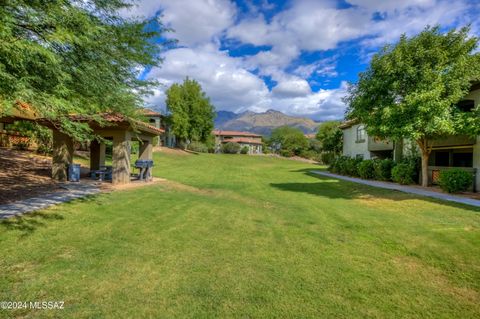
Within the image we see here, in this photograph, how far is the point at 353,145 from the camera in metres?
28.6

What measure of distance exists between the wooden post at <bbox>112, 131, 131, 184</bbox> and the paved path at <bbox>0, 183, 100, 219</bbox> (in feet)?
5.53

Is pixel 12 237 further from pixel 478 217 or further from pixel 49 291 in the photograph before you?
pixel 478 217

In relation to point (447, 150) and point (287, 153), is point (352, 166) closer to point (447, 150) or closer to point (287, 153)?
point (447, 150)

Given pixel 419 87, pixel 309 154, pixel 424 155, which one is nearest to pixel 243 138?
pixel 309 154

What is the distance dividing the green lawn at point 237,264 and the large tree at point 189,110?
4061cm

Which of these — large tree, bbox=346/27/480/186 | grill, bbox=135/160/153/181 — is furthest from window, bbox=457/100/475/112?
grill, bbox=135/160/153/181

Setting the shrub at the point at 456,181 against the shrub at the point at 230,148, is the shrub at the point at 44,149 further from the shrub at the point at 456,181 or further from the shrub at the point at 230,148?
the shrub at the point at 230,148

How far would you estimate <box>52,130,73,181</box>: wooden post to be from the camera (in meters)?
12.4

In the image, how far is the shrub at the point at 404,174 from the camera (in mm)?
16312

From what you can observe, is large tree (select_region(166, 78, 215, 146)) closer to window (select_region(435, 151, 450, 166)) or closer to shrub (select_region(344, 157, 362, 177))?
shrub (select_region(344, 157, 362, 177))

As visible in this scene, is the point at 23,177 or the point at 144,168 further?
the point at 144,168

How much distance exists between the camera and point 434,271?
438 centimetres

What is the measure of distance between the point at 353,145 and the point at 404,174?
12567 millimetres

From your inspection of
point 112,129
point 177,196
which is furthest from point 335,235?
point 112,129
